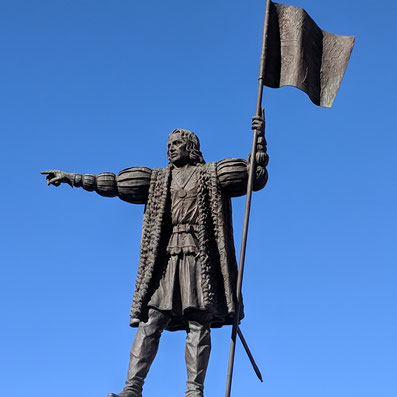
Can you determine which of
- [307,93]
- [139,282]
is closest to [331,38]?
[307,93]

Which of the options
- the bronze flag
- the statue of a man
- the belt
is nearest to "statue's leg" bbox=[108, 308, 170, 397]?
the statue of a man

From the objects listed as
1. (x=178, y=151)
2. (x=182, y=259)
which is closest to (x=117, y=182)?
(x=178, y=151)

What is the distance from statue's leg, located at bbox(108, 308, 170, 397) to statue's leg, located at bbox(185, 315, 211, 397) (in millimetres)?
380

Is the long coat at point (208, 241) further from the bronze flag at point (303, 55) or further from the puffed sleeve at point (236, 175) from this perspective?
the bronze flag at point (303, 55)

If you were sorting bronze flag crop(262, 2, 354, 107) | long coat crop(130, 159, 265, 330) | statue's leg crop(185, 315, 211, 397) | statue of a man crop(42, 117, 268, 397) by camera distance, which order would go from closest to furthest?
statue's leg crop(185, 315, 211, 397)
statue of a man crop(42, 117, 268, 397)
long coat crop(130, 159, 265, 330)
bronze flag crop(262, 2, 354, 107)

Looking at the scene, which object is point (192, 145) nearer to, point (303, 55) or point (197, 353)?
point (303, 55)

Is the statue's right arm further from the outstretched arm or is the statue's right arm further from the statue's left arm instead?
the statue's left arm

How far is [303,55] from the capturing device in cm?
1295

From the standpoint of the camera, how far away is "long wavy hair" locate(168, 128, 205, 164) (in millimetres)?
12133

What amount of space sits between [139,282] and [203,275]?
2.79ft

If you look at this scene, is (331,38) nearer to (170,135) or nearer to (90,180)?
(170,135)

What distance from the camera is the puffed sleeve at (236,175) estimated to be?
38.4 feet

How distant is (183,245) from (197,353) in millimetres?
1383

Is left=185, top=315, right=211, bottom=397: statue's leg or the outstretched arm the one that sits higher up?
the outstretched arm
